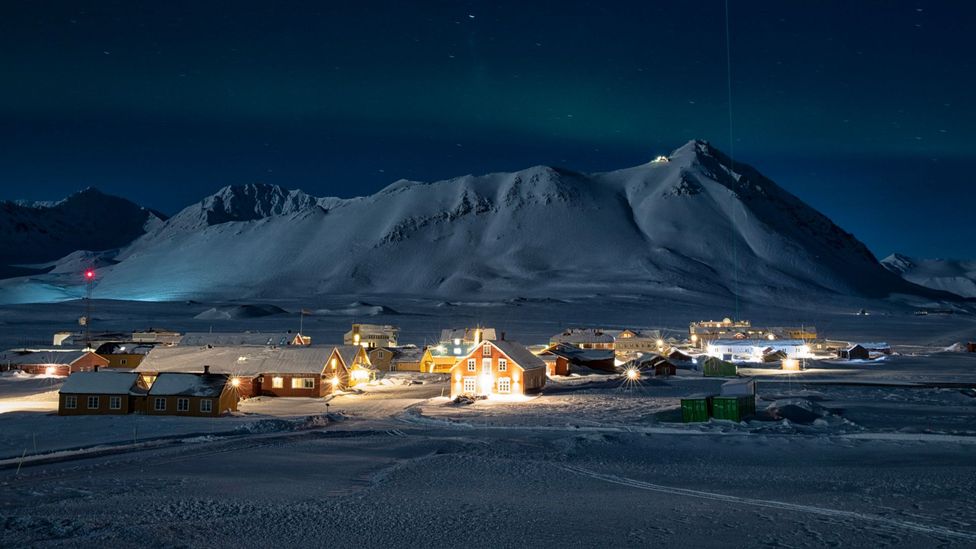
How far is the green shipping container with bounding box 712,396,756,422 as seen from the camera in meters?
35.0

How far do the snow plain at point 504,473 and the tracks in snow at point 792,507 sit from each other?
86 millimetres

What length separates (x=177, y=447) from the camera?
93.1ft

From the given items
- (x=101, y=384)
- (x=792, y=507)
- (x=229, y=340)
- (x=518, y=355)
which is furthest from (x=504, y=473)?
(x=229, y=340)

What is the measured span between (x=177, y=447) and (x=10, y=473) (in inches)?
244

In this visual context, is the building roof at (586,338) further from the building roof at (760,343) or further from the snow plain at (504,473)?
the snow plain at (504,473)

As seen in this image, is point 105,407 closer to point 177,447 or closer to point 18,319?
point 177,447

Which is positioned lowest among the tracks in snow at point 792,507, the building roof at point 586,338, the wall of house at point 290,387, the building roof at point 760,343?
the tracks in snow at point 792,507

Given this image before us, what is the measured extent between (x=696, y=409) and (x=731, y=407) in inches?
60.1

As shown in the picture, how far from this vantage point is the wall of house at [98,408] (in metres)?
38.8

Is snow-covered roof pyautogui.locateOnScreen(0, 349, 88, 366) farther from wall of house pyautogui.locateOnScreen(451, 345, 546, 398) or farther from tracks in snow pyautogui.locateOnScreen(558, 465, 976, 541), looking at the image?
tracks in snow pyautogui.locateOnScreen(558, 465, 976, 541)

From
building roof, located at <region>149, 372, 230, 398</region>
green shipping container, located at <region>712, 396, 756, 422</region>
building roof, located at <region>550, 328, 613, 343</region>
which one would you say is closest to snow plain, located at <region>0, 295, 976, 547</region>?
green shipping container, located at <region>712, 396, 756, 422</region>

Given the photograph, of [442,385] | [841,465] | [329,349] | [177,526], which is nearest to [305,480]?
[177,526]

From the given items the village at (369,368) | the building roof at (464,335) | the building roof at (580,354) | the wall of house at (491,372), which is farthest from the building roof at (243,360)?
the building roof at (580,354)

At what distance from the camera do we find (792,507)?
18438mm
